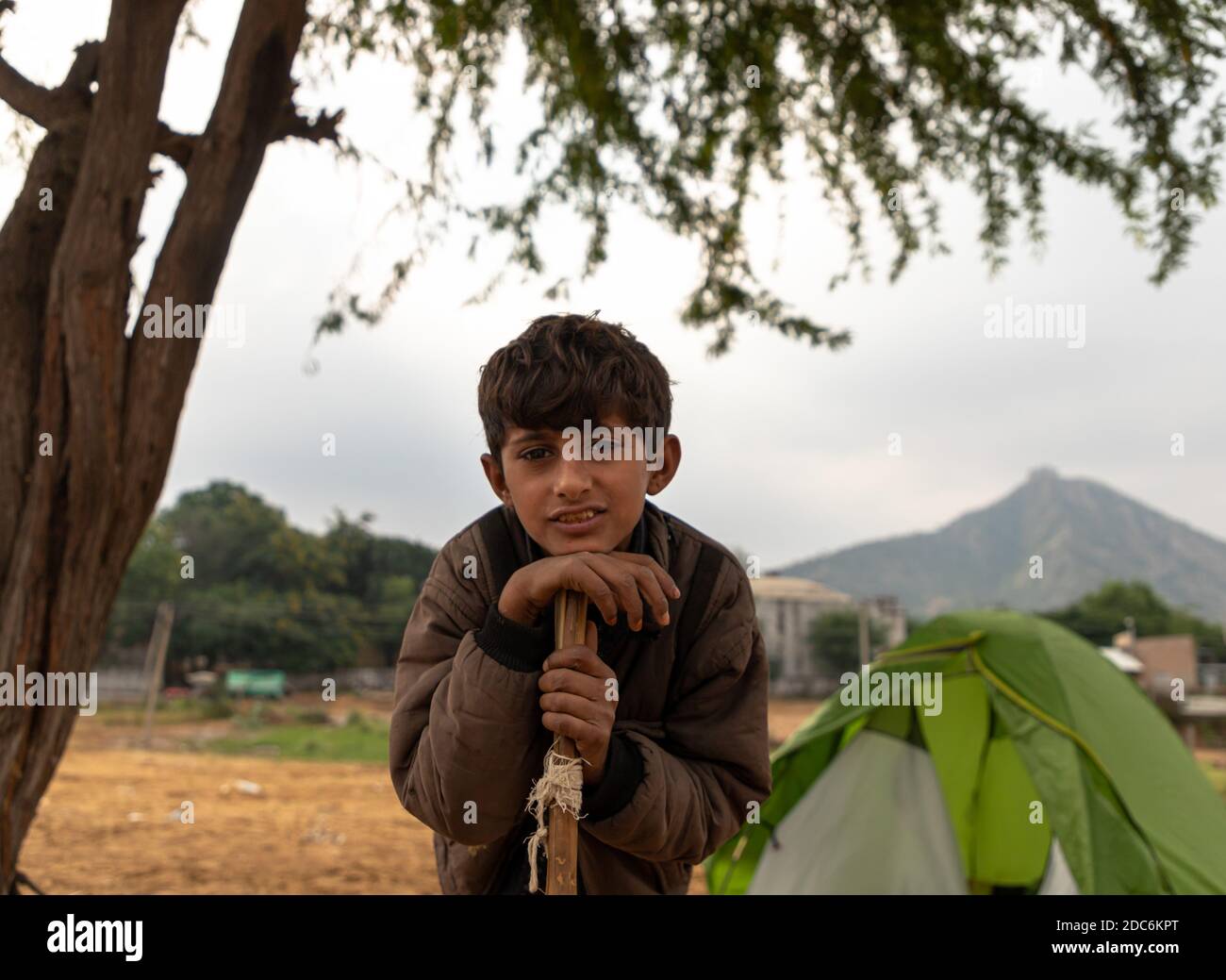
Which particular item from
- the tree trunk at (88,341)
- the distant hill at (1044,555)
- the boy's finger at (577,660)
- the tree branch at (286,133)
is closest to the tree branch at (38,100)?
the tree trunk at (88,341)

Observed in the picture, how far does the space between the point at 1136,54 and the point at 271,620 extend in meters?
24.4

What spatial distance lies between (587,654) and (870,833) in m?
4.33

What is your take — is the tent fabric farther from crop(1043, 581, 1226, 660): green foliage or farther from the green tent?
crop(1043, 581, 1226, 660): green foliage

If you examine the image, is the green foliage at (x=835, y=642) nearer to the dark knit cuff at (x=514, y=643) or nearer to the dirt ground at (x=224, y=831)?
the dirt ground at (x=224, y=831)

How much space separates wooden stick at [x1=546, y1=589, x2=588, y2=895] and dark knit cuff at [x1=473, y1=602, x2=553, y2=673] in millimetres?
22

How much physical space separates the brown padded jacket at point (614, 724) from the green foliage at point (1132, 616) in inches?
1168

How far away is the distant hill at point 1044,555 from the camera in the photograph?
338 feet

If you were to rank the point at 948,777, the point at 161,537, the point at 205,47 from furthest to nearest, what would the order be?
1. the point at 161,537
2. the point at 948,777
3. the point at 205,47

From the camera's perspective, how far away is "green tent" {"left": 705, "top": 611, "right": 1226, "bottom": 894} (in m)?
4.21

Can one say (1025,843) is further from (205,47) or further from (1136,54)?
(205,47)

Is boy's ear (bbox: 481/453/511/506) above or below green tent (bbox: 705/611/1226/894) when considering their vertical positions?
above

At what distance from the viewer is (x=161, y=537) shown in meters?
29.2

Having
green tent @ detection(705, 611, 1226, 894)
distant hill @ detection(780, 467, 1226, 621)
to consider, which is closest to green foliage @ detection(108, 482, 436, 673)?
green tent @ detection(705, 611, 1226, 894)

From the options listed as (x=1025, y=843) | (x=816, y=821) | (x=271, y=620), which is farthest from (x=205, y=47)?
(x=271, y=620)
